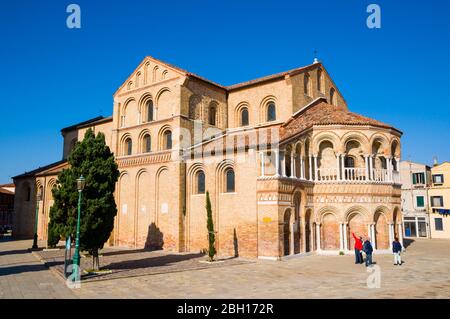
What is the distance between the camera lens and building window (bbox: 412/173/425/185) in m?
43.8

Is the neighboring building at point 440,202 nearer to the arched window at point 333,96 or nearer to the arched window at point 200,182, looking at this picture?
the arched window at point 333,96

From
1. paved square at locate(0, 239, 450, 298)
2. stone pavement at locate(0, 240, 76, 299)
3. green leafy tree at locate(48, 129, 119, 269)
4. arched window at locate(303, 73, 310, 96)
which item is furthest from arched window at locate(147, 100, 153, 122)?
paved square at locate(0, 239, 450, 298)

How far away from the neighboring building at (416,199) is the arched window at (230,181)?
29.1 metres

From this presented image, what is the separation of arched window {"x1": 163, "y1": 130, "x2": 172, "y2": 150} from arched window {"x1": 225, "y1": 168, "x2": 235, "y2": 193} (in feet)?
17.8

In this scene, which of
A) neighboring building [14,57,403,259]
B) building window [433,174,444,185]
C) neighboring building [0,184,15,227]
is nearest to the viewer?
neighboring building [14,57,403,259]

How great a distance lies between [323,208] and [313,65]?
11841 mm

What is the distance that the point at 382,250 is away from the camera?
79.7 feet

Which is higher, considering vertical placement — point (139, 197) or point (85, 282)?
point (139, 197)

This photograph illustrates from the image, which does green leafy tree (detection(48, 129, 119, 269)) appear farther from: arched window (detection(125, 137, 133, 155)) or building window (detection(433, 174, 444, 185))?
building window (detection(433, 174, 444, 185))

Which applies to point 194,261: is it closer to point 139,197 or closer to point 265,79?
point 139,197

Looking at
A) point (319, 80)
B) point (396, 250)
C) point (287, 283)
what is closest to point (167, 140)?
point (319, 80)

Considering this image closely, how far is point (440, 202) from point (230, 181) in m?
29.6

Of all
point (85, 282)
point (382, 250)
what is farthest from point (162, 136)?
point (382, 250)

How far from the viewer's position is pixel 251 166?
Answer: 22.5 metres
